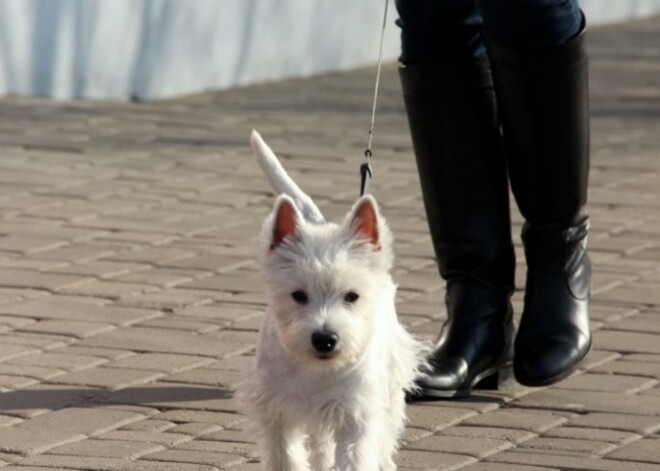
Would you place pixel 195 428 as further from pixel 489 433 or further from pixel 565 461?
pixel 565 461

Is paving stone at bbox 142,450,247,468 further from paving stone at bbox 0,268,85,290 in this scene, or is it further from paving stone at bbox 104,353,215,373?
paving stone at bbox 0,268,85,290

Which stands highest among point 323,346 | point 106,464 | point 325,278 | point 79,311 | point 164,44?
point 164,44

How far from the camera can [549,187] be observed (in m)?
4.49

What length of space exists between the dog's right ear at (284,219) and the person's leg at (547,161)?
3.36 ft

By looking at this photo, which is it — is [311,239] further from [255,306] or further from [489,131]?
[255,306]

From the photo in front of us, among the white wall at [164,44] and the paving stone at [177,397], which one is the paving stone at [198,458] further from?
the white wall at [164,44]

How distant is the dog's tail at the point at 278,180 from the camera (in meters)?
3.82

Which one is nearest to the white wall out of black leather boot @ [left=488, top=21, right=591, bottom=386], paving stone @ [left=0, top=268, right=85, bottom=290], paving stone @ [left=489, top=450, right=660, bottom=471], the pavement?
the pavement

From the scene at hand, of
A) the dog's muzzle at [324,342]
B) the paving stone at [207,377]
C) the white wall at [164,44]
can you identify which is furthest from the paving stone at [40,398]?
the white wall at [164,44]

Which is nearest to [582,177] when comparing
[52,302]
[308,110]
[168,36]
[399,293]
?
[399,293]

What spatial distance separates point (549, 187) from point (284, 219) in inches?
45.6

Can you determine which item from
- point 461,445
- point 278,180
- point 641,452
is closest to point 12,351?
point 278,180

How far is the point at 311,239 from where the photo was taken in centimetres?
352

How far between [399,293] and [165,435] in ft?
5.50
